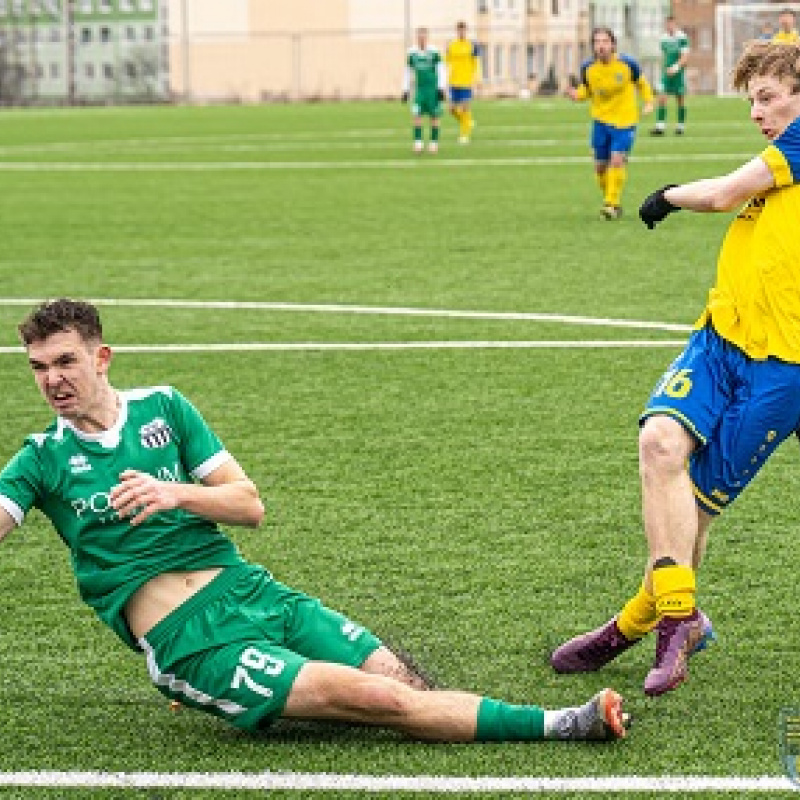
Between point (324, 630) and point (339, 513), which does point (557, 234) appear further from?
point (324, 630)

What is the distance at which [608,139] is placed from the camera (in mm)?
21656

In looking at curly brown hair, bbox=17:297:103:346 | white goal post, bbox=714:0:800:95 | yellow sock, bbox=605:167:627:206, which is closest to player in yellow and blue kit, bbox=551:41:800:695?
curly brown hair, bbox=17:297:103:346

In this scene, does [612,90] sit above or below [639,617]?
above

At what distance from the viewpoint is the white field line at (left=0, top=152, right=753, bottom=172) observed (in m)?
29.7

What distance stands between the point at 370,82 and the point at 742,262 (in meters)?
73.6

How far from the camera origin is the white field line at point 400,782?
5.05 m

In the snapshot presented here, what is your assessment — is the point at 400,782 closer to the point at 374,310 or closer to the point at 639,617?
the point at 639,617

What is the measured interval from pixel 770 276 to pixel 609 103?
1625 cm

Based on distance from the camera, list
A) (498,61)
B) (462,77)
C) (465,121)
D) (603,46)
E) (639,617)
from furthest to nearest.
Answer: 1. (498,61)
2. (462,77)
3. (465,121)
4. (603,46)
5. (639,617)

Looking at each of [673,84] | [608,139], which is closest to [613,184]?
[608,139]

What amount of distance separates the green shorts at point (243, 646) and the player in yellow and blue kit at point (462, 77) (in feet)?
103

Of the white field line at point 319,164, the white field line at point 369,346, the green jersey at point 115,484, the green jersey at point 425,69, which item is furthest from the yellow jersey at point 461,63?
the green jersey at point 115,484

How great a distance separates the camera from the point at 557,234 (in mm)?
19281

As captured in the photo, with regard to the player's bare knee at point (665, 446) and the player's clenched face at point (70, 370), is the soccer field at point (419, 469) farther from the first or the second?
the player's clenched face at point (70, 370)
